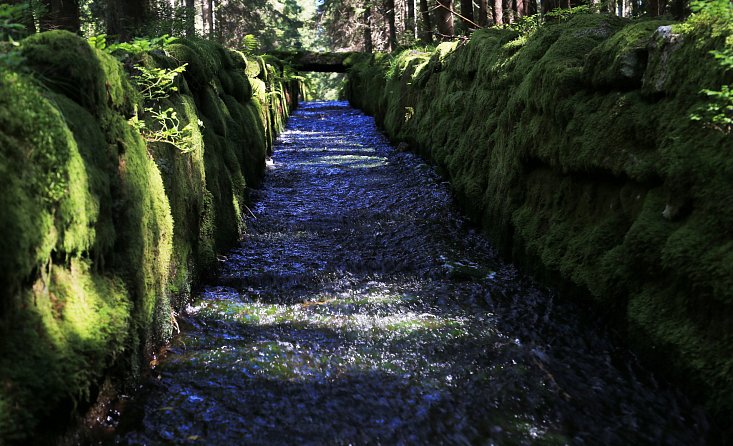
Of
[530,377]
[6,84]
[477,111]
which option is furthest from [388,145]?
[6,84]

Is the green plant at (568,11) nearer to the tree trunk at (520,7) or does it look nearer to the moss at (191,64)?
the tree trunk at (520,7)

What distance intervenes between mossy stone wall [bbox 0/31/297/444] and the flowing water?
20.1 inches

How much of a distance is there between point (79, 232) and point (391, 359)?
2.40m

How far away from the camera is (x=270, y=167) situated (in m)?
11.8

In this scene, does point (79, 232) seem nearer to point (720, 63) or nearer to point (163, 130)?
point (163, 130)

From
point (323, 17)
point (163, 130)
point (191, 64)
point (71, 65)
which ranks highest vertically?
point (323, 17)

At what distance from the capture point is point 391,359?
4.25 meters

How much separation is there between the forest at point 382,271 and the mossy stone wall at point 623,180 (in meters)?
0.02

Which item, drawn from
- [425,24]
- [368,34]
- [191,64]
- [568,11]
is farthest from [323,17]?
[191,64]

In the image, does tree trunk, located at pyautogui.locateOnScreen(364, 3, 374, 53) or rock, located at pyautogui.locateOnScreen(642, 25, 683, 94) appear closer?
rock, located at pyautogui.locateOnScreen(642, 25, 683, 94)

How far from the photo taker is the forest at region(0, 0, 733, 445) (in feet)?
9.26

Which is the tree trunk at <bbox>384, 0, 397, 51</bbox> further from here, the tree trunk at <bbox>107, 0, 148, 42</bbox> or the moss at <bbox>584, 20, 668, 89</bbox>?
the moss at <bbox>584, 20, 668, 89</bbox>

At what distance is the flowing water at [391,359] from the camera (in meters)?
3.38

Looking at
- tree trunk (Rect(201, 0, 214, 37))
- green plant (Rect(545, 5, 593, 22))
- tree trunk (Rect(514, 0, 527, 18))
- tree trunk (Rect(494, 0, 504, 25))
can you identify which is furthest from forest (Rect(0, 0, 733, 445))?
tree trunk (Rect(201, 0, 214, 37))
